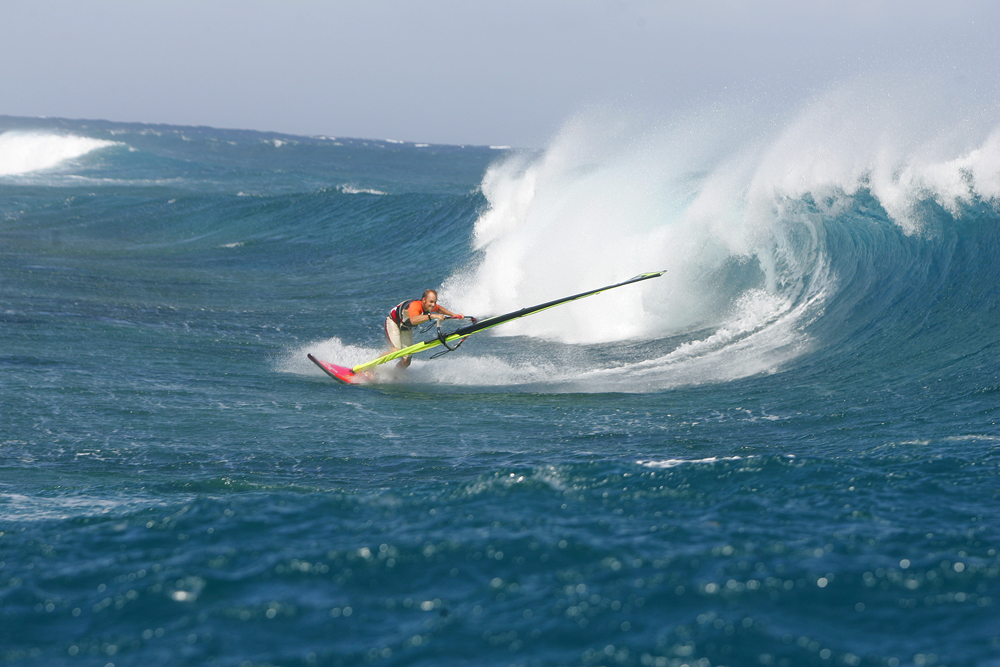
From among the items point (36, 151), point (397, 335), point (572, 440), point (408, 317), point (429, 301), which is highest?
point (36, 151)

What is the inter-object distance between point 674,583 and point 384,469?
307 centimetres

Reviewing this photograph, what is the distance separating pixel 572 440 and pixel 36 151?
58.8 metres

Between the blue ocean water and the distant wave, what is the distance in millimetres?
37395

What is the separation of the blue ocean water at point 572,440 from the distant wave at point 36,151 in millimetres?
37395

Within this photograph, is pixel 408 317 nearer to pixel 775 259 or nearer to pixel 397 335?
pixel 397 335

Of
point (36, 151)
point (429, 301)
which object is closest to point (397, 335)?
point (429, 301)

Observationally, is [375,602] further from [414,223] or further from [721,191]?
[414,223]

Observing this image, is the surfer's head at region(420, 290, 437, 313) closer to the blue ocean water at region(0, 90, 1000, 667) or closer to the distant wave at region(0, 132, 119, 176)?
the blue ocean water at region(0, 90, 1000, 667)

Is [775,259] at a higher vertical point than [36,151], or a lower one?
lower

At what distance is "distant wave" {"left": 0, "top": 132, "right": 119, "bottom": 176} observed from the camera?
52.7 metres

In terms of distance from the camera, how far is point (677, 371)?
10688 mm

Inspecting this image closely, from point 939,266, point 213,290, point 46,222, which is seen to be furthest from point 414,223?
point 939,266

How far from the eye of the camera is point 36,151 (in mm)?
56031

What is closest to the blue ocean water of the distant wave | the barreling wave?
the barreling wave
